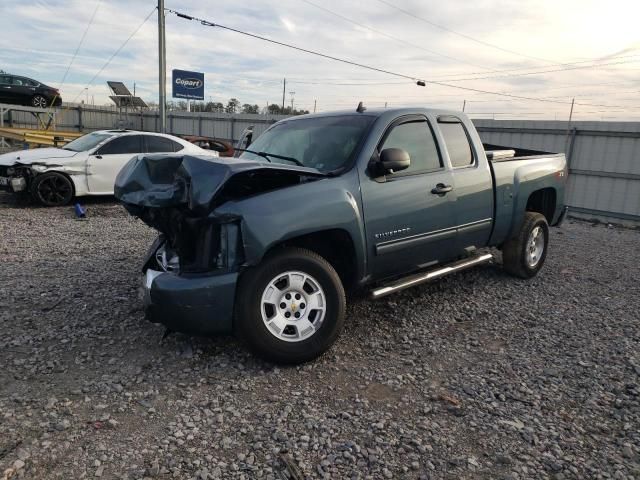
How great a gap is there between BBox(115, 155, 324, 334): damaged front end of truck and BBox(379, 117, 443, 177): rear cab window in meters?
1.13

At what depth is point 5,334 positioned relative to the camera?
396cm

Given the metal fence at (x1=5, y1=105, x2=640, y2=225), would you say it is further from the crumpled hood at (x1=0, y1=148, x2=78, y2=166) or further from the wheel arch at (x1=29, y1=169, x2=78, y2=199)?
the crumpled hood at (x1=0, y1=148, x2=78, y2=166)

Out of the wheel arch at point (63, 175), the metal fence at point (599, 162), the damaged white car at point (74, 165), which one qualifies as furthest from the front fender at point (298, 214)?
the metal fence at point (599, 162)

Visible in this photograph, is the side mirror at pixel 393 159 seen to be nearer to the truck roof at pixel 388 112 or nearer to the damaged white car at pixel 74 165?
the truck roof at pixel 388 112

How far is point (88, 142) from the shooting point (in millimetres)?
10344

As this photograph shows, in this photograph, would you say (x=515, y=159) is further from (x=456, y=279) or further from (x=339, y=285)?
(x=339, y=285)

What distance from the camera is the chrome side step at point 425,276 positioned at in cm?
406

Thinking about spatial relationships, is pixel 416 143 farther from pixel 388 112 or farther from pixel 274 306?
pixel 274 306

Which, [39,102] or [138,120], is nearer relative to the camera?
[39,102]

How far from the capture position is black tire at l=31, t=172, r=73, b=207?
9477mm

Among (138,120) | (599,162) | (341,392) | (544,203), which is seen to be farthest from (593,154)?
(138,120)

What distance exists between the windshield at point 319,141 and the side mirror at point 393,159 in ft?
1.01

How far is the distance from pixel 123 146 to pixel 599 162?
10.7 meters

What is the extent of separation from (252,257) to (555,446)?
214 centimetres
